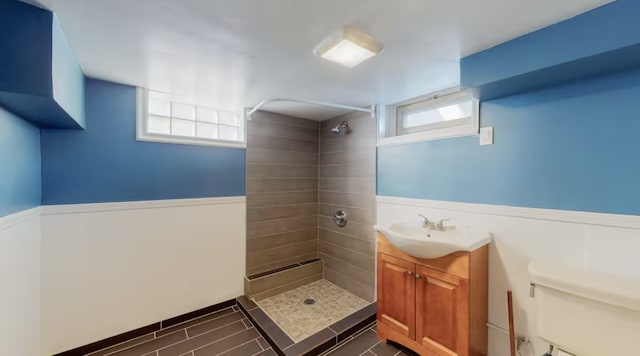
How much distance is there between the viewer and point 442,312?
1.60m

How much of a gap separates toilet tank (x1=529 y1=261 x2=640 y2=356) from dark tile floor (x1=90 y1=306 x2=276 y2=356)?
1.79 metres

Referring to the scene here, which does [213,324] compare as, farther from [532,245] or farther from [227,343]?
[532,245]

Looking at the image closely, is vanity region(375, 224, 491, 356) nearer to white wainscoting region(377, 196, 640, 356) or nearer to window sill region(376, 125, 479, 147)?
white wainscoting region(377, 196, 640, 356)

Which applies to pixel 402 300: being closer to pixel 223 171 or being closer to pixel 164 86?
pixel 223 171

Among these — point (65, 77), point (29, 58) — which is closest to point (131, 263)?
point (65, 77)

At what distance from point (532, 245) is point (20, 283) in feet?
10.1

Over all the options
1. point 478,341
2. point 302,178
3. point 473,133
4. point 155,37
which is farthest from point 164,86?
point 478,341

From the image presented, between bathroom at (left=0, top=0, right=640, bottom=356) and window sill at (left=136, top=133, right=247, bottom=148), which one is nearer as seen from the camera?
bathroom at (left=0, top=0, right=640, bottom=356)

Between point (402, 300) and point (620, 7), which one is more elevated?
point (620, 7)

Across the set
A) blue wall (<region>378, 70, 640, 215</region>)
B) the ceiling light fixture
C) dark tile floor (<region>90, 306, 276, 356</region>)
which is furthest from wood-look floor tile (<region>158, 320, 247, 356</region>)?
the ceiling light fixture

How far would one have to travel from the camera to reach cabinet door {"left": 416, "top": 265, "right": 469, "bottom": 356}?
1505 millimetres

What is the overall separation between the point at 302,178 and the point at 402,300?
179 centimetres

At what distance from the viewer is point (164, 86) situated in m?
2.03

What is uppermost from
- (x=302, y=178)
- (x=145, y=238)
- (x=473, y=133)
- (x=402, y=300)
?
(x=473, y=133)
